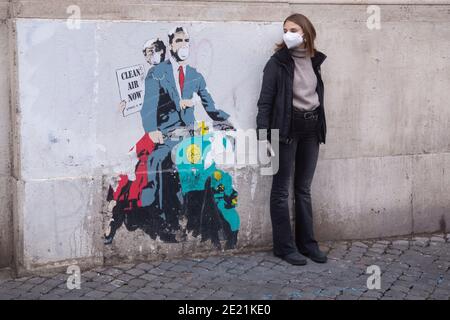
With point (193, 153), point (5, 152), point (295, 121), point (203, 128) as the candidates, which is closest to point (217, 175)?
point (193, 153)

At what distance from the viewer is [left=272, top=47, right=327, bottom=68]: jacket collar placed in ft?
18.3

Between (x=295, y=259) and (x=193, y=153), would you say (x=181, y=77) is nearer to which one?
(x=193, y=153)

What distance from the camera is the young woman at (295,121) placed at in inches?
219

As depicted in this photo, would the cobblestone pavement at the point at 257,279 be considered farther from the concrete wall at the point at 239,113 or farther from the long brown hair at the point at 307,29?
the long brown hair at the point at 307,29

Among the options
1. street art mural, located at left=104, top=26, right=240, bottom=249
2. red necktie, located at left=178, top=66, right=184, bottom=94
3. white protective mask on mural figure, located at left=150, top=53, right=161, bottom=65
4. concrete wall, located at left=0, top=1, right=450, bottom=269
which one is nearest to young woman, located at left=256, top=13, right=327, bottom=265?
concrete wall, located at left=0, top=1, right=450, bottom=269

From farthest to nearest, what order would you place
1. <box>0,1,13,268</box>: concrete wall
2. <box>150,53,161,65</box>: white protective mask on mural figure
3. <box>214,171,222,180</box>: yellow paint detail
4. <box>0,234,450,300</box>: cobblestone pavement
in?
<box>214,171,222,180</box>: yellow paint detail, <box>150,53,161,65</box>: white protective mask on mural figure, <box>0,1,13,268</box>: concrete wall, <box>0,234,450,300</box>: cobblestone pavement

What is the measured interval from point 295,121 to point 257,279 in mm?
1247

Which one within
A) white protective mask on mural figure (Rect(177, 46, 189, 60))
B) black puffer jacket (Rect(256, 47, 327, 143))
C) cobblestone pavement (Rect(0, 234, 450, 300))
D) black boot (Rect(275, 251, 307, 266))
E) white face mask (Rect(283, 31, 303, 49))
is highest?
white face mask (Rect(283, 31, 303, 49))

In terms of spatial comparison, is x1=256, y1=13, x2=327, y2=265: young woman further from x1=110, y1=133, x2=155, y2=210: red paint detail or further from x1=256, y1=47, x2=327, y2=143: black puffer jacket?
x1=110, y1=133, x2=155, y2=210: red paint detail

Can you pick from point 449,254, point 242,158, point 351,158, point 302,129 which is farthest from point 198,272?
point 449,254

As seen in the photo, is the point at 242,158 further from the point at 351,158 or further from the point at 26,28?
the point at 26,28

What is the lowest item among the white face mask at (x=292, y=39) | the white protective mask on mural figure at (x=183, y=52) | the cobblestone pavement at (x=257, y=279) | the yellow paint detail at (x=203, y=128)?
the cobblestone pavement at (x=257, y=279)

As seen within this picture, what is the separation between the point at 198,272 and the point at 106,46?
182 cm

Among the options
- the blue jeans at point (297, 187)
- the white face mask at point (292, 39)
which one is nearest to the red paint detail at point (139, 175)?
the blue jeans at point (297, 187)
